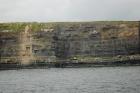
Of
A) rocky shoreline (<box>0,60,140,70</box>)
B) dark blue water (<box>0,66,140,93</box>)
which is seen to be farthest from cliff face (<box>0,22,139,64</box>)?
dark blue water (<box>0,66,140,93</box>)

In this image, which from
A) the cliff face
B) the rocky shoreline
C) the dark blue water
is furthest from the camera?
the cliff face

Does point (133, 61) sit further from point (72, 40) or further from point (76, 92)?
point (76, 92)

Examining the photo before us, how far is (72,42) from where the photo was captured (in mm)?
114375

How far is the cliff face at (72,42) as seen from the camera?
113m

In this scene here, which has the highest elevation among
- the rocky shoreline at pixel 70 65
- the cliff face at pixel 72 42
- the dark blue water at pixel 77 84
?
the cliff face at pixel 72 42

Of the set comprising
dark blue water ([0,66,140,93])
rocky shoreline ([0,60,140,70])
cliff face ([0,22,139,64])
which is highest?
cliff face ([0,22,139,64])

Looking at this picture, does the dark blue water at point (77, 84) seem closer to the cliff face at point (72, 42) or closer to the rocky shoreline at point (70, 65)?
the rocky shoreline at point (70, 65)

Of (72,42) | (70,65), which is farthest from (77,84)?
(72,42)

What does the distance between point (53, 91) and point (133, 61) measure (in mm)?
59563

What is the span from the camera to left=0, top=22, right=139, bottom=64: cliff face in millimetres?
112875

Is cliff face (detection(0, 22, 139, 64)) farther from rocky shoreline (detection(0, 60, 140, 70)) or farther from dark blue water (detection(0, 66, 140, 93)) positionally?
dark blue water (detection(0, 66, 140, 93))

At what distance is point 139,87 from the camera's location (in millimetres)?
49312

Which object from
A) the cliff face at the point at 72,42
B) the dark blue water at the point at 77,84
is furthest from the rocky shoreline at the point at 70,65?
the dark blue water at the point at 77,84

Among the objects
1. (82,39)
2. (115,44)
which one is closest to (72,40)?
(82,39)
